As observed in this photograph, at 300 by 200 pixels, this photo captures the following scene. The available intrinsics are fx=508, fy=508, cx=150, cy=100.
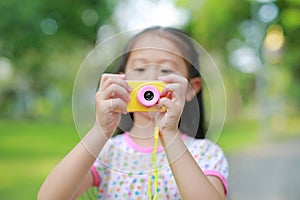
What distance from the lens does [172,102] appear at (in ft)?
2.19

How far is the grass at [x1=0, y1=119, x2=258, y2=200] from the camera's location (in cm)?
333

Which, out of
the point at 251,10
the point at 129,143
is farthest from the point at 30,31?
the point at 251,10

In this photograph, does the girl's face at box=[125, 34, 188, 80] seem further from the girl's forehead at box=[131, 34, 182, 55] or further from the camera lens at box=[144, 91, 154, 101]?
the camera lens at box=[144, 91, 154, 101]

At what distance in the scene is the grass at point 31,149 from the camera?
3.33m

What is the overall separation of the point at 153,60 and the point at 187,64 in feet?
0.26

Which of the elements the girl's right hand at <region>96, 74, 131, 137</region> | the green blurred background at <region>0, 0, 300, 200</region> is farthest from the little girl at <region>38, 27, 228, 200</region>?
the green blurred background at <region>0, 0, 300, 200</region>

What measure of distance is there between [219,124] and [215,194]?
0.10 m

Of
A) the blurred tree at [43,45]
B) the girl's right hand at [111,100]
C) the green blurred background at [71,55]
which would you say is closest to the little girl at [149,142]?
the girl's right hand at [111,100]

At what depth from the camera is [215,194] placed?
0.74m

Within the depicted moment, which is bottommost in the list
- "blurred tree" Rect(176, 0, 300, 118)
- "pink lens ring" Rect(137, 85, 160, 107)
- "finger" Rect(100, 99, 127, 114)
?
"finger" Rect(100, 99, 127, 114)

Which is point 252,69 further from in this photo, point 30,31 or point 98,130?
point 98,130

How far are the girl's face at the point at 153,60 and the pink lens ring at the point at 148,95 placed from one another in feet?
0.34

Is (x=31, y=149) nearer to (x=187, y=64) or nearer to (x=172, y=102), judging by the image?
(x=187, y=64)

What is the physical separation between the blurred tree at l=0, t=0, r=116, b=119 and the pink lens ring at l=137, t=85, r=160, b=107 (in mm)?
4339
